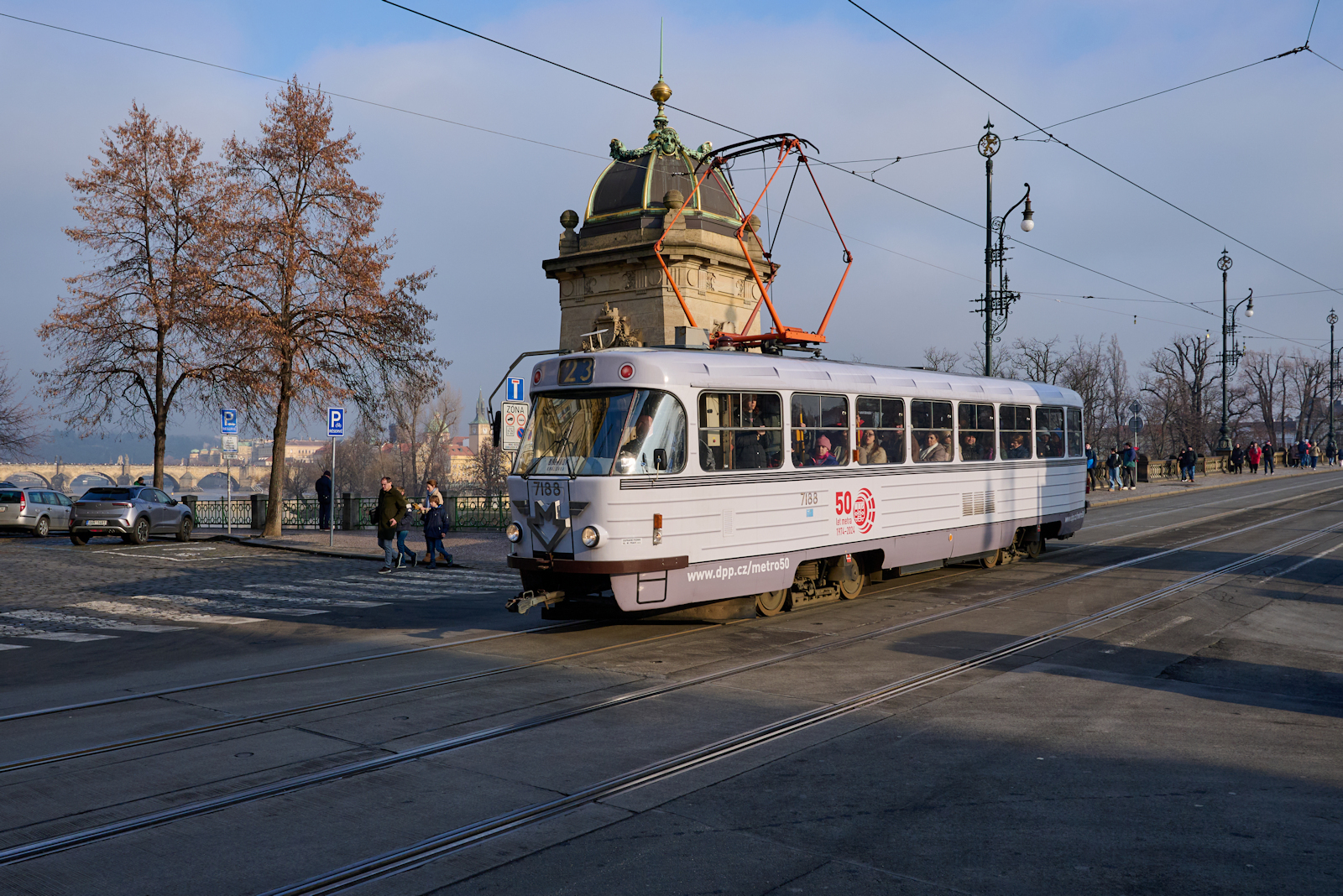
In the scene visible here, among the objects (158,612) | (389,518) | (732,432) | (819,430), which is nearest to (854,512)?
(819,430)

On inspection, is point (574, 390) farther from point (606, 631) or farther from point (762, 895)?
point (762, 895)

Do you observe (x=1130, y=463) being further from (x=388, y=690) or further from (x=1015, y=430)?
(x=388, y=690)

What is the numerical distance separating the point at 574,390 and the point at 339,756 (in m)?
5.15

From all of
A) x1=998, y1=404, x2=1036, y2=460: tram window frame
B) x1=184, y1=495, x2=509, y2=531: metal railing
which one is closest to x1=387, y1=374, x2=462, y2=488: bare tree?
x1=184, y1=495, x2=509, y2=531: metal railing

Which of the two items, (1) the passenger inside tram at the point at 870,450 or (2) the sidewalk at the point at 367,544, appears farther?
(2) the sidewalk at the point at 367,544

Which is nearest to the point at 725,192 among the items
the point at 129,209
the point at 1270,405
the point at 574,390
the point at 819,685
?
the point at 129,209

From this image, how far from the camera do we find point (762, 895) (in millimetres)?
4398

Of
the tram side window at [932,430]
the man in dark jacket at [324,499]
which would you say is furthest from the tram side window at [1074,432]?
the man in dark jacket at [324,499]

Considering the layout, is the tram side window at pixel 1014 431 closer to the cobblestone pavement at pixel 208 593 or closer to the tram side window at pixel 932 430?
the tram side window at pixel 932 430

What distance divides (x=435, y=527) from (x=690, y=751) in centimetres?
1340

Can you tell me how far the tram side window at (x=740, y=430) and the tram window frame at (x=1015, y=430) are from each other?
19.3 ft

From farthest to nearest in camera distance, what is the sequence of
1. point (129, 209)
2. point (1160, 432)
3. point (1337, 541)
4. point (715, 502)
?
1. point (1160, 432)
2. point (129, 209)
3. point (1337, 541)
4. point (715, 502)

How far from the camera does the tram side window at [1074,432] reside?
18.3 m

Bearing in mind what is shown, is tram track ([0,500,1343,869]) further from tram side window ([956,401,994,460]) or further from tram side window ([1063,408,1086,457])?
tram side window ([1063,408,1086,457])
